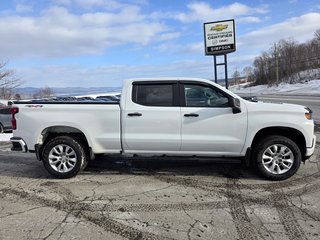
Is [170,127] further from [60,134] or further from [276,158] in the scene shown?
[60,134]

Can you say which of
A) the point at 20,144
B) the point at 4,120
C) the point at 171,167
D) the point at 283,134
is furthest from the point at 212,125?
the point at 4,120

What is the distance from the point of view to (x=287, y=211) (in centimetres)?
461

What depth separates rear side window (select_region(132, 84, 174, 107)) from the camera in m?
6.24

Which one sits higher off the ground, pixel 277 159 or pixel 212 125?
pixel 212 125

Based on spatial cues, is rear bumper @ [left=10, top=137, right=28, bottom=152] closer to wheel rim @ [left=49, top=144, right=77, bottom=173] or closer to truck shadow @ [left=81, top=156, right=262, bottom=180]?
wheel rim @ [left=49, top=144, right=77, bottom=173]

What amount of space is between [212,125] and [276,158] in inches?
48.9

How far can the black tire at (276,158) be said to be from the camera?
5973mm

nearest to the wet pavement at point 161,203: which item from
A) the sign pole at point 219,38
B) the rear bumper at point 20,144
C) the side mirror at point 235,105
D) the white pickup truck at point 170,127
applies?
the white pickup truck at point 170,127

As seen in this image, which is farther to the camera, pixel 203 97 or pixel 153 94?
pixel 153 94

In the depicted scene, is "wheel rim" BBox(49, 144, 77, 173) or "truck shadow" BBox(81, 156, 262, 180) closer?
"wheel rim" BBox(49, 144, 77, 173)

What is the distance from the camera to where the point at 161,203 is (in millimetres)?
5020

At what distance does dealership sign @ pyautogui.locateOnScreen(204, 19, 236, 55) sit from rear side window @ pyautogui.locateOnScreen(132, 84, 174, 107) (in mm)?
10761

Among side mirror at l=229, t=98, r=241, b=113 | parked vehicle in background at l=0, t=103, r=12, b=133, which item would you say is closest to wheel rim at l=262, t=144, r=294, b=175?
side mirror at l=229, t=98, r=241, b=113

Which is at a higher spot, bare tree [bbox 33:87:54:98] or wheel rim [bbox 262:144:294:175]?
bare tree [bbox 33:87:54:98]
